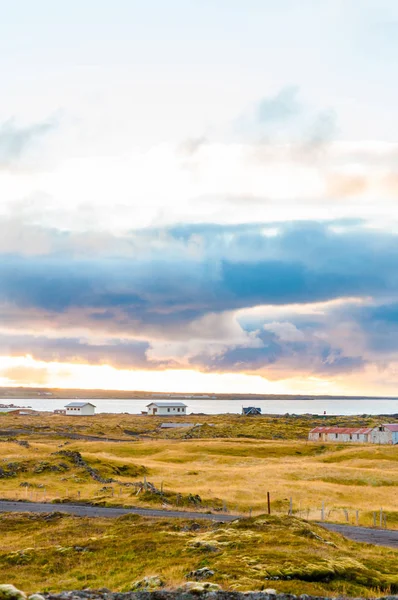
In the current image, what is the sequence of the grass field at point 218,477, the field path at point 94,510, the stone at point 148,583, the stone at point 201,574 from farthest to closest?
1. the grass field at point 218,477
2. the field path at point 94,510
3. the stone at point 201,574
4. the stone at point 148,583

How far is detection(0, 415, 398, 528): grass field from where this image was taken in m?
59.0

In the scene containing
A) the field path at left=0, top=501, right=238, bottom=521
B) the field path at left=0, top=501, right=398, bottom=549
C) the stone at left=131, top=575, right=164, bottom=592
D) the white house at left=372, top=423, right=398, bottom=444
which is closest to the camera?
the stone at left=131, top=575, right=164, bottom=592

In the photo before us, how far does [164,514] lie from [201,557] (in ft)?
74.7

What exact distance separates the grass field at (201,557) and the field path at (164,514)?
5.70 meters

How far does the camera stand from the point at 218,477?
7906 centimetres

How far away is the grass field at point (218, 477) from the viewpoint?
59000mm

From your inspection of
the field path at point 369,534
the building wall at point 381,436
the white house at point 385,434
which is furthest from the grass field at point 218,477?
the white house at point 385,434

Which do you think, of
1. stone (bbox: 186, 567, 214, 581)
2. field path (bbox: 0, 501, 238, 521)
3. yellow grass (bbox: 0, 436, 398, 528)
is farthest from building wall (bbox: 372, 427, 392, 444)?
stone (bbox: 186, 567, 214, 581)

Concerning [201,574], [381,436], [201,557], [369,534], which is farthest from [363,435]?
[201,574]

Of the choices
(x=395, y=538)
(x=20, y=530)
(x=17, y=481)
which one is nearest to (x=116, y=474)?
(x=17, y=481)

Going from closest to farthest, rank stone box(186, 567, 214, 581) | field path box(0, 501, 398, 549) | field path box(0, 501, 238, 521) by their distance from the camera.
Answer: stone box(186, 567, 214, 581), field path box(0, 501, 398, 549), field path box(0, 501, 238, 521)

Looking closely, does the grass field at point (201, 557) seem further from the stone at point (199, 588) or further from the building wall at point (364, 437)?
the building wall at point (364, 437)

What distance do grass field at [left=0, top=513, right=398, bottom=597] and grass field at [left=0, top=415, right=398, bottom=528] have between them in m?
18.0

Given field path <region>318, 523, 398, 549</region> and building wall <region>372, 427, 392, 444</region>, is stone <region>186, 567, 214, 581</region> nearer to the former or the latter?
field path <region>318, 523, 398, 549</region>
